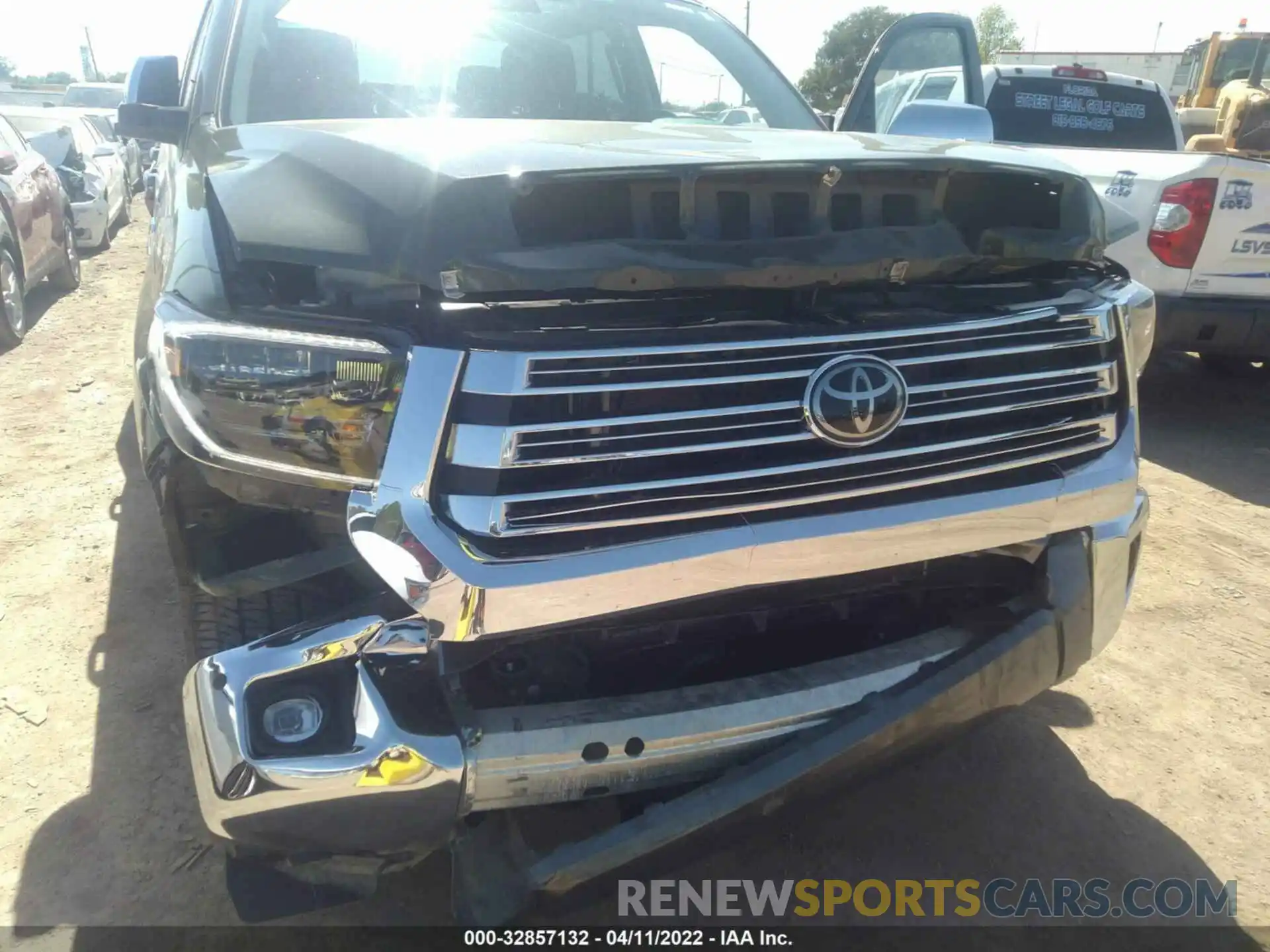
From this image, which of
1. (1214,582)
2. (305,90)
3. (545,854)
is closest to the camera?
(545,854)

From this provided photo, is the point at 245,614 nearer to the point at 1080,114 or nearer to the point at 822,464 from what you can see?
the point at 822,464

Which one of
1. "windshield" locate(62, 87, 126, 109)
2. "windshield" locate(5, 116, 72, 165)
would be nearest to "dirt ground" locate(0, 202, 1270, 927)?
"windshield" locate(5, 116, 72, 165)

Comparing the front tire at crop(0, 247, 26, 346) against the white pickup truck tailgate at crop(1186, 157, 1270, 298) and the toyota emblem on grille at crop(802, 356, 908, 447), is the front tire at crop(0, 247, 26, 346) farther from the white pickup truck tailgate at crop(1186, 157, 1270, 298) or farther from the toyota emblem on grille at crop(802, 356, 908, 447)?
the white pickup truck tailgate at crop(1186, 157, 1270, 298)

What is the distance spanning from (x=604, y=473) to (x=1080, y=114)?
774cm

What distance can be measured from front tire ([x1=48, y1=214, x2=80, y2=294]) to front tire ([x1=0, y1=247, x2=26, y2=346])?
1.55 meters

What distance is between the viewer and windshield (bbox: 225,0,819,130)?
2.78m

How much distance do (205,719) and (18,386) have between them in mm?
5571

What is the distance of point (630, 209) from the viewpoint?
5.78ft

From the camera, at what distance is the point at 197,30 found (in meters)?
3.43

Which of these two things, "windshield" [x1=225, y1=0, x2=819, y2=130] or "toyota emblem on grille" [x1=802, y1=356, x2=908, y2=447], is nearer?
"toyota emblem on grille" [x1=802, y1=356, x2=908, y2=447]

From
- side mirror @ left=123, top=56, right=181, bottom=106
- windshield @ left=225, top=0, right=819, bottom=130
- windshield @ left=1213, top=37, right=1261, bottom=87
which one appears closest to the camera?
windshield @ left=225, top=0, right=819, bottom=130

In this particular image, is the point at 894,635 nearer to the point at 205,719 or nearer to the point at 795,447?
the point at 795,447

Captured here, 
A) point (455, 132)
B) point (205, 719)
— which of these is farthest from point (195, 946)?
point (455, 132)

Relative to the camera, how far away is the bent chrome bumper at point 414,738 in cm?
154
